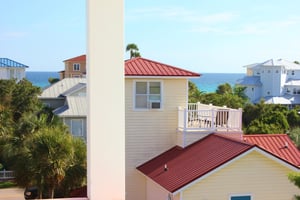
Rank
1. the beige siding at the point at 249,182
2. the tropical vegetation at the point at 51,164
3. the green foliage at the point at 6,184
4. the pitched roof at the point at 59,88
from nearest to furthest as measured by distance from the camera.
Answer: the beige siding at the point at 249,182 → the tropical vegetation at the point at 51,164 → the green foliage at the point at 6,184 → the pitched roof at the point at 59,88

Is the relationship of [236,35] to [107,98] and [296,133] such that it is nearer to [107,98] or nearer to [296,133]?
[296,133]

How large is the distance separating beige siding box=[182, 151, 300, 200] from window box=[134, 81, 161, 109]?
3166 mm

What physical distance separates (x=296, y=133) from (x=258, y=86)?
34489mm

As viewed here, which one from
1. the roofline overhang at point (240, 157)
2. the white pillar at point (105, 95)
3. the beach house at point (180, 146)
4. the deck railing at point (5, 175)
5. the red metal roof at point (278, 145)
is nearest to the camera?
the white pillar at point (105, 95)

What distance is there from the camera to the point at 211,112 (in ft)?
36.9

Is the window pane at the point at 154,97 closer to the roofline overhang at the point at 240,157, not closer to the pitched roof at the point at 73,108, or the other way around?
the roofline overhang at the point at 240,157

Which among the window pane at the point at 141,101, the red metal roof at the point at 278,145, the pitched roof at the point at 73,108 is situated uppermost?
the window pane at the point at 141,101

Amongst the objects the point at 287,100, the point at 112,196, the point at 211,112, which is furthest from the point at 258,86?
the point at 112,196

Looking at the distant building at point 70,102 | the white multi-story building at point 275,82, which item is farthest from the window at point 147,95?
the white multi-story building at point 275,82

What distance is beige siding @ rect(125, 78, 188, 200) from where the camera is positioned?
1159 cm

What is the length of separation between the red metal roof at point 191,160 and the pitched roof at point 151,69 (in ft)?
6.02

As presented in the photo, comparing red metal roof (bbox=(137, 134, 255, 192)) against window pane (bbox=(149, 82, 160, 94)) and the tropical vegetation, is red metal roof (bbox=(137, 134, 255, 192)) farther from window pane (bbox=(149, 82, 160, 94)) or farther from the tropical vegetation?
the tropical vegetation

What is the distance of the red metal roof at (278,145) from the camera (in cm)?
1109

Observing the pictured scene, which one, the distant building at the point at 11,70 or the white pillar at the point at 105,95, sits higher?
the distant building at the point at 11,70
